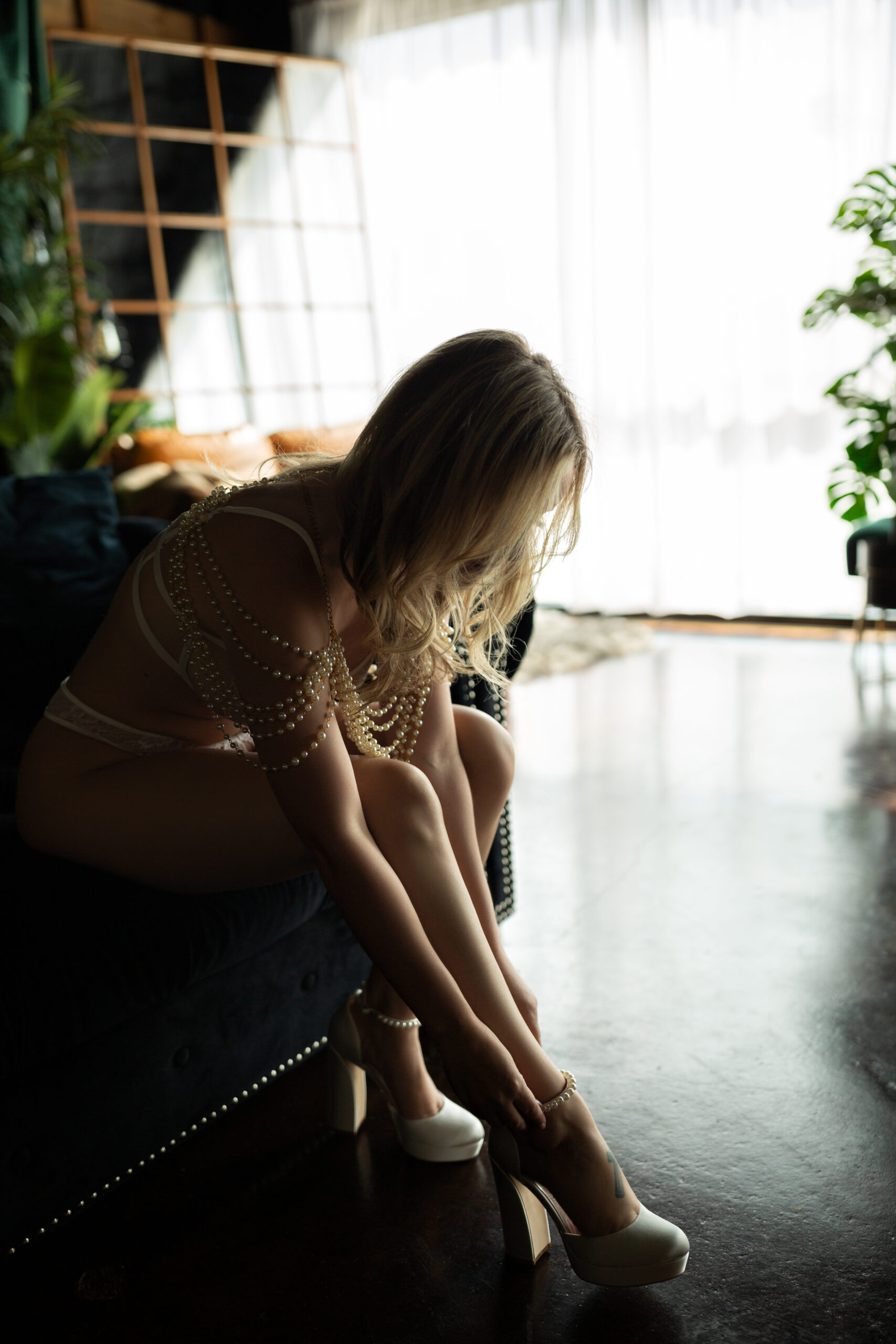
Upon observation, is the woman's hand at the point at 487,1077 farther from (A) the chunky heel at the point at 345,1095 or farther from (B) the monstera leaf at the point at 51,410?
(B) the monstera leaf at the point at 51,410

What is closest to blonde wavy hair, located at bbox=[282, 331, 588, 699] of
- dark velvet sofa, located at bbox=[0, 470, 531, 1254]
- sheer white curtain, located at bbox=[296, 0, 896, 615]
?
dark velvet sofa, located at bbox=[0, 470, 531, 1254]

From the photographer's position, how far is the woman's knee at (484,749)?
1390 millimetres

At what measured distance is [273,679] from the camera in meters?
1.11

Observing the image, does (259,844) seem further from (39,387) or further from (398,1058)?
(39,387)

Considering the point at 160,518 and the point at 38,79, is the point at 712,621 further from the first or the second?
the point at 38,79

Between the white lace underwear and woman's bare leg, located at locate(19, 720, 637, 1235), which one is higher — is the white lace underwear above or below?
above

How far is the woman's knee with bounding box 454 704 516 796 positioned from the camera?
4.56 feet

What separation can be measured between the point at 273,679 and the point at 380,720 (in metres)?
0.24

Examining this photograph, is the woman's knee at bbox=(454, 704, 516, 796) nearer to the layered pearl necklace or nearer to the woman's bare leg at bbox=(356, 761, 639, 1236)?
the layered pearl necklace

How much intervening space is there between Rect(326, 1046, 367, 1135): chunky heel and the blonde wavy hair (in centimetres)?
66

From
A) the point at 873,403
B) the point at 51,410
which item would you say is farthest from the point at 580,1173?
the point at 51,410

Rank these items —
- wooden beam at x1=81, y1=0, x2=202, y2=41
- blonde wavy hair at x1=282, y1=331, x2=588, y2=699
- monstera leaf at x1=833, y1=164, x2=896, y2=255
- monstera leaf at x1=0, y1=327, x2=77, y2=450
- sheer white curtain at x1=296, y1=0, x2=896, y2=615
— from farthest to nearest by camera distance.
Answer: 1. wooden beam at x1=81, y1=0, x2=202, y2=41
2. sheer white curtain at x1=296, y1=0, x2=896, y2=615
3. monstera leaf at x1=0, y1=327, x2=77, y2=450
4. monstera leaf at x1=833, y1=164, x2=896, y2=255
5. blonde wavy hair at x1=282, y1=331, x2=588, y2=699

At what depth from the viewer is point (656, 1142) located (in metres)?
1.39

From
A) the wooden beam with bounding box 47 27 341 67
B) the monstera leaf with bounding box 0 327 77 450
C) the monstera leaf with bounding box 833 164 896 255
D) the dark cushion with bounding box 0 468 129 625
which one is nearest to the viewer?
the dark cushion with bounding box 0 468 129 625
